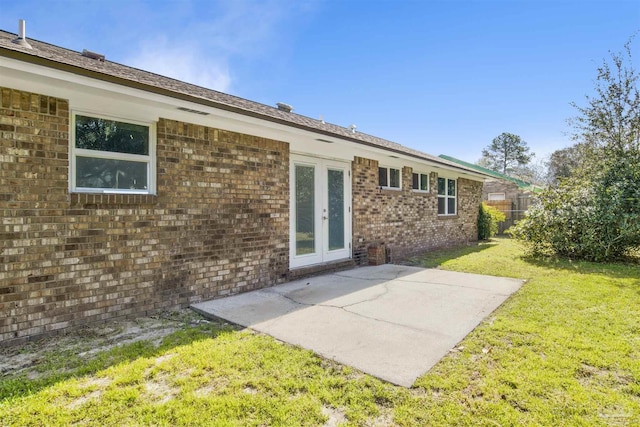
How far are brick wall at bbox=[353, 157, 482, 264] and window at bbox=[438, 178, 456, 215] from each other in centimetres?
32

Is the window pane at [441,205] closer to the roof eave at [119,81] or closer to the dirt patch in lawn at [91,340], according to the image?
the roof eave at [119,81]

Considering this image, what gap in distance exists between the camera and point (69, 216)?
3924 millimetres

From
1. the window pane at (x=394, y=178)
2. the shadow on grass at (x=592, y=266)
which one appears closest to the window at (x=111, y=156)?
the window pane at (x=394, y=178)

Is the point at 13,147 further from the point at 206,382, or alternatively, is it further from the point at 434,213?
the point at 434,213

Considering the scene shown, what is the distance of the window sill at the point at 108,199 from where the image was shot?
3969 mm

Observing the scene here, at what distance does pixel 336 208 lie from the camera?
7699 mm

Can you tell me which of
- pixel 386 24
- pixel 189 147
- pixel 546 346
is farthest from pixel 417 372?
pixel 386 24

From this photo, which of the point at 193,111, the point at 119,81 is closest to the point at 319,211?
the point at 193,111

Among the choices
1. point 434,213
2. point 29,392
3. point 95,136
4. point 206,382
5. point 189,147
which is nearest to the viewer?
point 29,392

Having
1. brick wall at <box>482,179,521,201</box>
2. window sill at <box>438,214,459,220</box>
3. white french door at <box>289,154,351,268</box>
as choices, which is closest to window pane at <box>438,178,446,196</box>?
window sill at <box>438,214,459,220</box>

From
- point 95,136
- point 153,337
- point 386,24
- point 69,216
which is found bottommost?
point 153,337

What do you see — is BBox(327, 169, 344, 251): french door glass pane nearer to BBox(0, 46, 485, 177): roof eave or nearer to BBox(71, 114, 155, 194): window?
BBox(0, 46, 485, 177): roof eave

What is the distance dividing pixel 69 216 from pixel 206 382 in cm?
271

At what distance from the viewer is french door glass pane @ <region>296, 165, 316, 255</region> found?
270 inches
